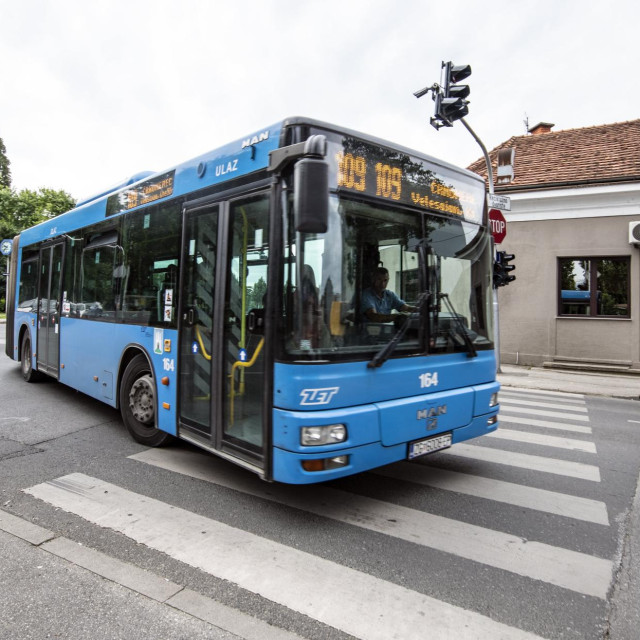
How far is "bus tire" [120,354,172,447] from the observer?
536 cm

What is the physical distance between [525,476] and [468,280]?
2032 millimetres

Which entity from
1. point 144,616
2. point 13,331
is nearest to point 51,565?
point 144,616

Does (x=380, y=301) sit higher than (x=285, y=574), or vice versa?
(x=380, y=301)

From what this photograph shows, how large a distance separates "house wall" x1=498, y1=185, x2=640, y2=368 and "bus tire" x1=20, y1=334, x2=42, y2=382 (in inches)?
508

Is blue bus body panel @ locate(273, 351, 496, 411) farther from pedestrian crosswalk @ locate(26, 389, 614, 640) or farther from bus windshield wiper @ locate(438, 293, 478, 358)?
pedestrian crosswalk @ locate(26, 389, 614, 640)

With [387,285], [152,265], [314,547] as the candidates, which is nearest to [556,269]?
[387,285]

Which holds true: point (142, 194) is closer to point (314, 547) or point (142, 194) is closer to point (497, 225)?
point (314, 547)

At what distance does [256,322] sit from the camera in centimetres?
378

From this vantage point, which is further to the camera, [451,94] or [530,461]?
[451,94]

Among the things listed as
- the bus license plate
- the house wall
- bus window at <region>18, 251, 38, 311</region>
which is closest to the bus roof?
the bus license plate

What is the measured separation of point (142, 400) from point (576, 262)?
13916 mm

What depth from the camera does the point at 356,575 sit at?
3.05m

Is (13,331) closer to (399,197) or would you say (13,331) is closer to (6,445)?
(6,445)

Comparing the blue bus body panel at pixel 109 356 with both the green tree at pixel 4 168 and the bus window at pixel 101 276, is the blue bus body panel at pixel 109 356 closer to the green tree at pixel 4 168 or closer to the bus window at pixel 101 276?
the bus window at pixel 101 276
